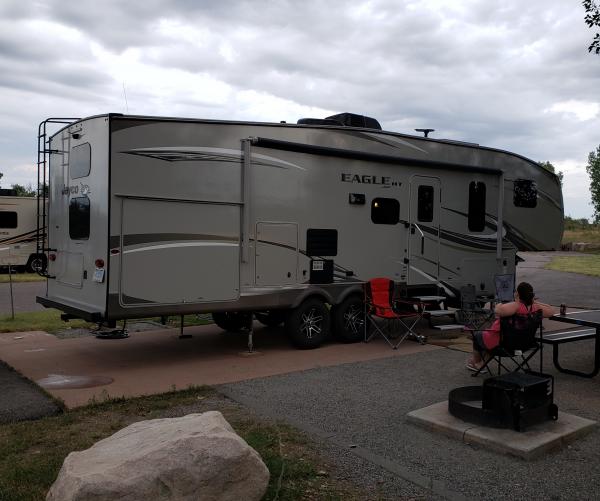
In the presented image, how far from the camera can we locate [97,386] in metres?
6.52

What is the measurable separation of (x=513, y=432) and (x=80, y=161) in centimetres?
584

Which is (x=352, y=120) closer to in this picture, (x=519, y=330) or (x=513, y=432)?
(x=519, y=330)

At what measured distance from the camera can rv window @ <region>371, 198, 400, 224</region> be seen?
9234 millimetres

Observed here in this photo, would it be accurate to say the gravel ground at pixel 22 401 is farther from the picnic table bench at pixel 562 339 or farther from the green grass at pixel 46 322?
the picnic table bench at pixel 562 339

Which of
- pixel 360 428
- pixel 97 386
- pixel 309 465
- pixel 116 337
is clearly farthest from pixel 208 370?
pixel 309 465

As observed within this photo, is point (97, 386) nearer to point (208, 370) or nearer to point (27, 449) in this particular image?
point (208, 370)

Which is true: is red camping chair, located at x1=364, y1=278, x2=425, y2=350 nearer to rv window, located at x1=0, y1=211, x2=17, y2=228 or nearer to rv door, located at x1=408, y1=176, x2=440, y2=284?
rv door, located at x1=408, y1=176, x2=440, y2=284

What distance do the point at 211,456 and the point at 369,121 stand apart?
23.4ft

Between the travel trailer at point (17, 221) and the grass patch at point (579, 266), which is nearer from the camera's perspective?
the travel trailer at point (17, 221)

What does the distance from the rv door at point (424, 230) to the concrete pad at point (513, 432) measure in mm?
4603

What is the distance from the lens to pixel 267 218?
26.7 feet

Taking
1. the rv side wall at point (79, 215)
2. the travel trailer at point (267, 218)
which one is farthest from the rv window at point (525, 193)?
the rv side wall at point (79, 215)

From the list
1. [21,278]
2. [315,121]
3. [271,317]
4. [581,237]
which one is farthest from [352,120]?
[581,237]

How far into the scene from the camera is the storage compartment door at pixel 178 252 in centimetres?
709
